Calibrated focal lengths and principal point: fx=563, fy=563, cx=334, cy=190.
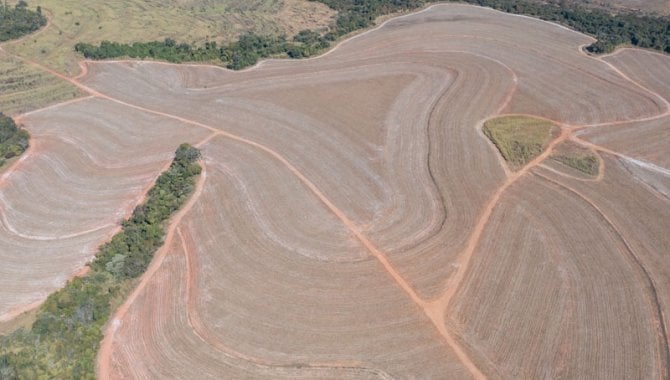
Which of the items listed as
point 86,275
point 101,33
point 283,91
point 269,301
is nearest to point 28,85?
point 101,33

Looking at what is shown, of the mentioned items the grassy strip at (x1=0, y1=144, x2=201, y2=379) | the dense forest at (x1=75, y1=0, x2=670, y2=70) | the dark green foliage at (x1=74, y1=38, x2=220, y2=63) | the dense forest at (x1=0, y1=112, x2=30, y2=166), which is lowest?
the grassy strip at (x1=0, y1=144, x2=201, y2=379)

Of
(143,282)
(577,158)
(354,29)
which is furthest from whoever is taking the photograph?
(354,29)

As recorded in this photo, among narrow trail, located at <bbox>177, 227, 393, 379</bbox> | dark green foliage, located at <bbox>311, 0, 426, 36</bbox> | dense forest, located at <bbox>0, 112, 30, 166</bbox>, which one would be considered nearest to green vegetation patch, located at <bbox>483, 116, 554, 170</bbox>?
narrow trail, located at <bbox>177, 227, 393, 379</bbox>

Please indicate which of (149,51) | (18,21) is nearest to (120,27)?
(149,51)

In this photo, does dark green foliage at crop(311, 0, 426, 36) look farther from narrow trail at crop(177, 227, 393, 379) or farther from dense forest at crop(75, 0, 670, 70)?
narrow trail at crop(177, 227, 393, 379)

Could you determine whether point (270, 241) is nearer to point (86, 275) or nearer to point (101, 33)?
point (86, 275)

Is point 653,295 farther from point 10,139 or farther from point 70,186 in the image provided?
point 10,139

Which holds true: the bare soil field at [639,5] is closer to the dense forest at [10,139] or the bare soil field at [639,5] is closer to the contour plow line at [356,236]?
the contour plow line at [356,236]
